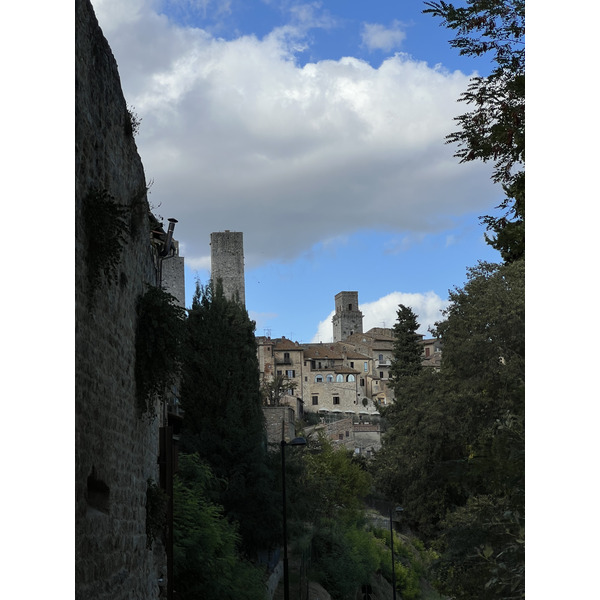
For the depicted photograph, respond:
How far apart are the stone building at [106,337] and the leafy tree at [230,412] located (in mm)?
13550

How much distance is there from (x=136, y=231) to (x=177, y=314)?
128cm

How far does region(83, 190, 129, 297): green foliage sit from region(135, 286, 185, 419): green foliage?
2459 mm

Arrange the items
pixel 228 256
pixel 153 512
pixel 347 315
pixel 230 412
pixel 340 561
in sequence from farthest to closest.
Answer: pixel 347 315 < pixel 228 256 < pixel 340 561 < pixel 230 412 < pixel 153 512

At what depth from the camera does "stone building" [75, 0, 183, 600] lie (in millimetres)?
9102

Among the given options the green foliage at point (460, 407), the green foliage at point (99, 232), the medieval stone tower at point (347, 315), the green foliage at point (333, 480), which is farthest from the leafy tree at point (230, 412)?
the medieval stone tower at point (347, 315)

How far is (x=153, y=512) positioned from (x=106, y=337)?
137 inches

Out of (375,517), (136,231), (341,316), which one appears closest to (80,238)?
(136,231)

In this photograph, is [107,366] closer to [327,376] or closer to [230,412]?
[230,412]

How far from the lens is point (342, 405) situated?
383 ft

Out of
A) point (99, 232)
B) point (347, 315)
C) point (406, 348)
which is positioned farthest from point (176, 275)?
point (347, 315)

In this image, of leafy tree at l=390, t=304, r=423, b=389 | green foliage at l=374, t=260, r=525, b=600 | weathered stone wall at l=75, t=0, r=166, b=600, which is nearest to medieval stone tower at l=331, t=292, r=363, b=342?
leafy tree at l=390, t=304, r=423, b=389

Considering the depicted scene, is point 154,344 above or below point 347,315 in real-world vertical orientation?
below

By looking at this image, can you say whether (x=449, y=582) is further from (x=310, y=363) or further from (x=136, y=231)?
(x=310, y=363)

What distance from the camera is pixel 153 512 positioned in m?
12.8
